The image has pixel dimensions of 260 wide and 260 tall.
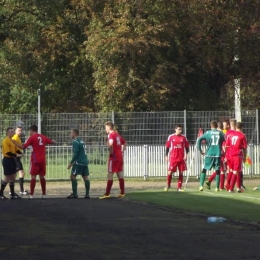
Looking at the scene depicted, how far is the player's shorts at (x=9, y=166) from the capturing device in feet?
78.4

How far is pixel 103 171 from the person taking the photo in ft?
111

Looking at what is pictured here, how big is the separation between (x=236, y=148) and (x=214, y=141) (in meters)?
0.83

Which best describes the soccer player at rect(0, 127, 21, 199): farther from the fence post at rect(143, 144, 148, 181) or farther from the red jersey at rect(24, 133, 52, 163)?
the fence post at rect(143, 144, 148, 181)

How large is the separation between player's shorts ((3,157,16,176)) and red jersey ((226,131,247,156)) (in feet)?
19.3

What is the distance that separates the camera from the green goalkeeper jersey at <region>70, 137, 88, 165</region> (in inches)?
907

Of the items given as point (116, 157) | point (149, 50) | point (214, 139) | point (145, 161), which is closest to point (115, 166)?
point (116, 157)

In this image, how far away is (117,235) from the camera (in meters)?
13.4

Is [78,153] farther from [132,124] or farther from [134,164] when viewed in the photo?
[132,124]

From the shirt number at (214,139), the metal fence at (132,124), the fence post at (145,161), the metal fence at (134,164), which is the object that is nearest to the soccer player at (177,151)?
the shirt number at (214,139)

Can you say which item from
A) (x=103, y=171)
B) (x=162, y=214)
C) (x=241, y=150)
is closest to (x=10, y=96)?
(x=103, y=171)

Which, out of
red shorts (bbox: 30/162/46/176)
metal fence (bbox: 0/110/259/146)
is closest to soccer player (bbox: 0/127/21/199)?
red shorts (bbox: 30/162/46/176)

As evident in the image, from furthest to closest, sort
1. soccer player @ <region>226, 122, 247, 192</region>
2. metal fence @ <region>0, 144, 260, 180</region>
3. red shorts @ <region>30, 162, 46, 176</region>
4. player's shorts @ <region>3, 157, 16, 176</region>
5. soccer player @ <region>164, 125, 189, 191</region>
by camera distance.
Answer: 1. metal fence @ <region>0, 144, 260, 180</region>
2. soccer player @ <region>164, 125, 189, 191</region>
3. player's shorts @ <region>3, 157, 16, 176</region>
4. soccer player @ <region>226, 122, 247, 192</region>
5. red shorts @ <region>30, 162, 46, 176</region>

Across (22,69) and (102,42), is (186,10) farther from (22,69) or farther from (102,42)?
(22,69)

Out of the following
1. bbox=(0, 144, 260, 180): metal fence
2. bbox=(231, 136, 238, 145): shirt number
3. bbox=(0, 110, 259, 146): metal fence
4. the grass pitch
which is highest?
bbox=(0, 110, 259, 146): metal fence
